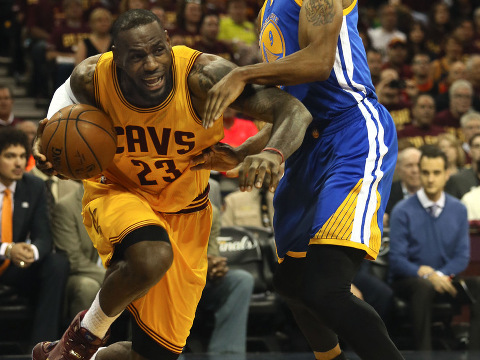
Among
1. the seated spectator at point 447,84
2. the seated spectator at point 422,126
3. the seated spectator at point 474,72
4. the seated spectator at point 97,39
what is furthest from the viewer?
the seated spectator at point 474,72

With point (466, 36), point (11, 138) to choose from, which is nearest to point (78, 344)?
point (11, 138)

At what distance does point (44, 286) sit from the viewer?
5.93 metres

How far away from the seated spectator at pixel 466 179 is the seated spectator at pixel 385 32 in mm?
4986

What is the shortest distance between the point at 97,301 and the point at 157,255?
0.42m

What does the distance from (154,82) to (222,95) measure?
436 mm

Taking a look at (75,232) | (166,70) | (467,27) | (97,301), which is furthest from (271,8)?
(467,27)

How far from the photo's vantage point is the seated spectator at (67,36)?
930cm

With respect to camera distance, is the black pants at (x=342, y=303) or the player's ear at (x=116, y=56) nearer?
the black pants at (x=342, y=303)

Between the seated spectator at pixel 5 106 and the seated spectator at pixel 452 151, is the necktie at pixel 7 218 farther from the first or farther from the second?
the seated spectator at pixel 452 151

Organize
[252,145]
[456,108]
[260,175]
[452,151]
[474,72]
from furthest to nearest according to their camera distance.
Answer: [474,72], [456,108], [452,151], [252,145], [260,175]

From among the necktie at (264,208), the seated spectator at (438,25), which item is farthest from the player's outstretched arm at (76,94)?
the seated spectator at (438,25)

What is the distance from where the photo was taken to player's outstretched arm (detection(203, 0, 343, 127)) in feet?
10.6

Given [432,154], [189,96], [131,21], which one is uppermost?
[131,21]

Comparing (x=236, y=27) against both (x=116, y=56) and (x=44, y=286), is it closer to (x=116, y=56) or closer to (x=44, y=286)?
(x=44, y=286)
